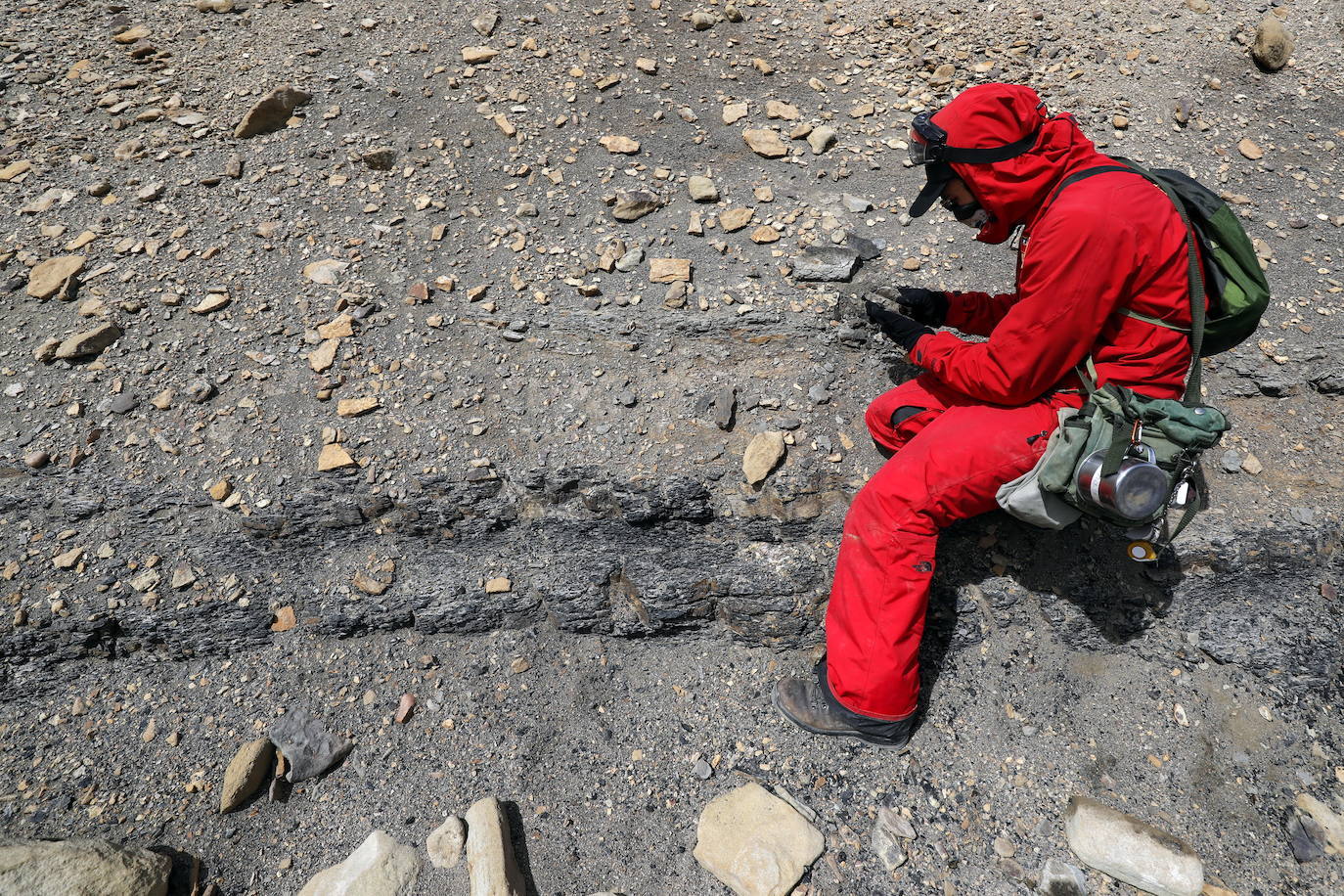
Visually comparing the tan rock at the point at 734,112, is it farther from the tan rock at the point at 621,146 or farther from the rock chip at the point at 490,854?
the rock chip at the point at 490,854

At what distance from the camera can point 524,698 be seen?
115 inches

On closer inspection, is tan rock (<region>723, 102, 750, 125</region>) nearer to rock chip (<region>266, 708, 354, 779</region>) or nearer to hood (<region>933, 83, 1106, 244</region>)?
hood (<region>933, 83, 1106, 244</region>)

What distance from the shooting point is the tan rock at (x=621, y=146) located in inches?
159

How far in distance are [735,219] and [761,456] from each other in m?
1.34

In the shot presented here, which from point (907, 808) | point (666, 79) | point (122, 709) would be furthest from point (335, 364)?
point (907, 808)

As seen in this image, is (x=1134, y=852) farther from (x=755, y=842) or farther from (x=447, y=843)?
(x=447, y=843)

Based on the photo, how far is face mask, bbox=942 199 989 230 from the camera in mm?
2543

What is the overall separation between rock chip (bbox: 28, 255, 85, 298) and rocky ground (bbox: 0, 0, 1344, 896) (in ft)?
0.09

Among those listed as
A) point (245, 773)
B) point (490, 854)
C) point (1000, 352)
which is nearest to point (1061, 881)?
point (1000, 352)

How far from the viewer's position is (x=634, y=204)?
3803 mm

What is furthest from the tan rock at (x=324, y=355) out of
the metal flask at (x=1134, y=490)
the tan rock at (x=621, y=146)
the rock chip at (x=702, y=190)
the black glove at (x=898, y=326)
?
the metal flask at (x=1134, y=490)

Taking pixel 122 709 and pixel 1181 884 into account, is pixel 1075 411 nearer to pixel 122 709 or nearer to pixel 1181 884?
pixel 1181 884

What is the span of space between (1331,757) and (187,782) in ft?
13.5

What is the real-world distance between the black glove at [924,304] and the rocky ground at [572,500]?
301 millimetres
